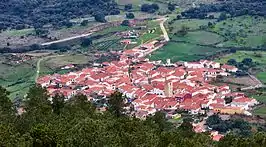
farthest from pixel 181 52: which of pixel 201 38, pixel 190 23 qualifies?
pixel 190 23

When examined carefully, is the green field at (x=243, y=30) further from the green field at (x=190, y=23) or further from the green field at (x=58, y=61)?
the green field at (x=58, y=61)

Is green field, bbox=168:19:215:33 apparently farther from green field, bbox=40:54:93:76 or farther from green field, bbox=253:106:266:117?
green field, bbox=253:106:266:117

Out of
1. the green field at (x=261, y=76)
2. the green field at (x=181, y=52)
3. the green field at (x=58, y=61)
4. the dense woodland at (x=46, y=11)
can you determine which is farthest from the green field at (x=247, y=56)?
the dense woodland at (x=46, y=11)

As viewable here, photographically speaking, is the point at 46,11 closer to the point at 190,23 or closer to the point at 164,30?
the point at 164,30

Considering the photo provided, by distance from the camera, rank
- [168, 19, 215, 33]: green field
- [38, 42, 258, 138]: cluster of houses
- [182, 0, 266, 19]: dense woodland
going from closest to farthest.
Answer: [38, 42, 258, 138]: cluster of houses, [168, 19, 215, 33]: green field, [182, 0, 266, 19]: dense woodland

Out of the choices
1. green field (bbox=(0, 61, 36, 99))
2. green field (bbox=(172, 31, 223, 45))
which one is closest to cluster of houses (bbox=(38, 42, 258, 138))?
green field (bbox=(0, 61, 36, 99))

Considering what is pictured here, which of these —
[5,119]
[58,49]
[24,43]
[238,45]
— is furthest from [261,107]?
[24,43]
